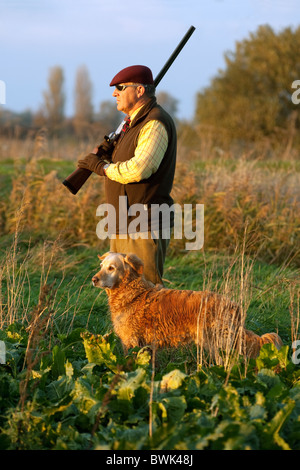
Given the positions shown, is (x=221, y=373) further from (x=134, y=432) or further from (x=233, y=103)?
(x=233, y=103)

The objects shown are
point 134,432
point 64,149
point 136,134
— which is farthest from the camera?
point 64,149

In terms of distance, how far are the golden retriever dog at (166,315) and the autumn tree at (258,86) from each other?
23965 millimetres

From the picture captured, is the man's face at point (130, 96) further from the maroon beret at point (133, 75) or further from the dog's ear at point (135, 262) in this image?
the dog's ear at point (135, 262)

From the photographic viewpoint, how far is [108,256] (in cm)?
463

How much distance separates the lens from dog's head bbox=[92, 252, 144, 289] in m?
4.59

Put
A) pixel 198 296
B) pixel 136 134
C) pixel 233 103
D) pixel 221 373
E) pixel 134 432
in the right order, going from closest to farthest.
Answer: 1. pixel 134 432
2. pixel 221 373
3. pixel 198 296
4. pixel 136 134
5. pixel 233 103

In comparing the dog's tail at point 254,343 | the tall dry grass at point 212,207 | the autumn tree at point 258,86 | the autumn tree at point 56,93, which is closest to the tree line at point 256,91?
the autumn tree at point 258,86

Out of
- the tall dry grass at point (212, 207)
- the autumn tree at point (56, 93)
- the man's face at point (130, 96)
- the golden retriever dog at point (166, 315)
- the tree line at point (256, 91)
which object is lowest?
the golden retriever dog at point (166, 315)

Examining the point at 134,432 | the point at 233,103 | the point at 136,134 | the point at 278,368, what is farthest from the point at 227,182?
the point at 233,103

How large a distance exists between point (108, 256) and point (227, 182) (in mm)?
5647

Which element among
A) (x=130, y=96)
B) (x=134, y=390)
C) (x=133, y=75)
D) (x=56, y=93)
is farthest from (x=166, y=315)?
(x=56, y=93)

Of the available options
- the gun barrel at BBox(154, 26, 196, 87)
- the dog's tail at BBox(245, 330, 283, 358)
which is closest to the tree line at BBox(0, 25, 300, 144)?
the gun barrel at BBox(154, 26, 196, 87)

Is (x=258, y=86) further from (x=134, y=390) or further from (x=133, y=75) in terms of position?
(x=134, y=390)

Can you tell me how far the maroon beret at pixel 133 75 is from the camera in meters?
4.84
